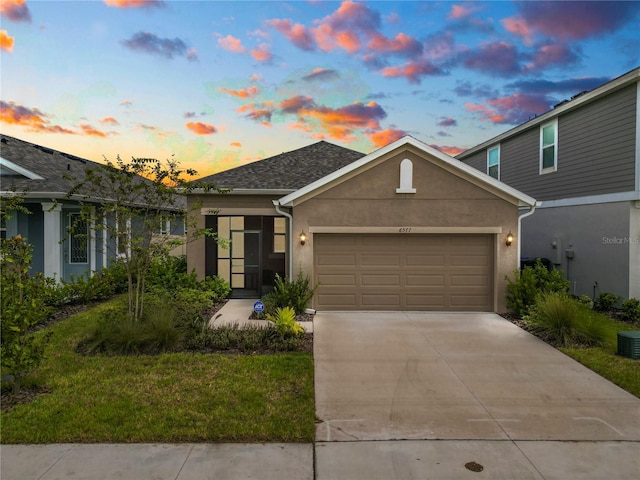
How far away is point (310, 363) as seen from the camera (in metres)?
7.20

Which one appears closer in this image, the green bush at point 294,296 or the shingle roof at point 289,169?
the green bush at point 294,296

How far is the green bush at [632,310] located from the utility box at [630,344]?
11.6 ft

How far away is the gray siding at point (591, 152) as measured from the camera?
11344 millimetres

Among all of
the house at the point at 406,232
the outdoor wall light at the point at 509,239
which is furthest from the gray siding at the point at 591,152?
the outdoor wall light at the point at 509,239

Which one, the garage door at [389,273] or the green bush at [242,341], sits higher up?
the garage door at [389,273]

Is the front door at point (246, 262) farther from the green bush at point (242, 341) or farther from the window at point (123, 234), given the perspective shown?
the green bush at point (242, 341)

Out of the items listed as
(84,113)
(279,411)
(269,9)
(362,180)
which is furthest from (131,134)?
(279,411)

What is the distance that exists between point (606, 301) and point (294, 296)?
8.52 meters

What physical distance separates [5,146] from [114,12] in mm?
7176

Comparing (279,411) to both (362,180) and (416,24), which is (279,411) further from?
(416,24)

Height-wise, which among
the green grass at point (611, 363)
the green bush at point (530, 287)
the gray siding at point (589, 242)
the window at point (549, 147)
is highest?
the window at point (549, 147)

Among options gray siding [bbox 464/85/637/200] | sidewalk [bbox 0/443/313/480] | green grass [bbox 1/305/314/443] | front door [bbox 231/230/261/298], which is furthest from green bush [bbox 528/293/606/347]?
front door [bbox 231/230/261/298]

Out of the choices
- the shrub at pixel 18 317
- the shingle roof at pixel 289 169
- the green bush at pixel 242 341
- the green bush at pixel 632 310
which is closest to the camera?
the shrub at pixel 18 317

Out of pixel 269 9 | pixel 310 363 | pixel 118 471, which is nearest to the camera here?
pixel 118 471
